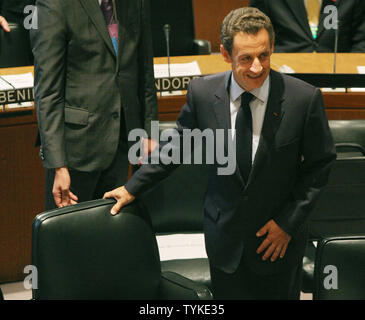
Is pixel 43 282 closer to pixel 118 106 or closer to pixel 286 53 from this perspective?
pixel 118 106

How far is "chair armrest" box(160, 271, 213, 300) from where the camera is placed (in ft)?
4.80

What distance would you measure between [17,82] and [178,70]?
0.63 metres

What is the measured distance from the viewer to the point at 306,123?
1.36 m

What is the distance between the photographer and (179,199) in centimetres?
200

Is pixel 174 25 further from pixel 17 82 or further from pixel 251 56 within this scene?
pixel 251 56

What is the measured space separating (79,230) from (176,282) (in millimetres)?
278

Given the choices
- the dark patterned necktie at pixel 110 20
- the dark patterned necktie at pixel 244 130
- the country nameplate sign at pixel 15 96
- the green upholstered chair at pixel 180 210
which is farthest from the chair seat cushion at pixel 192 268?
the country nameplate sign at pixel 15 96

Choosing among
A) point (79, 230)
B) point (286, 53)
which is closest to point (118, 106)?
point (79, 230)

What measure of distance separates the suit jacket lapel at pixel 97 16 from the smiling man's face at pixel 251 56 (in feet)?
1.68

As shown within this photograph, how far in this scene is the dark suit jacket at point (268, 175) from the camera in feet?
4.47

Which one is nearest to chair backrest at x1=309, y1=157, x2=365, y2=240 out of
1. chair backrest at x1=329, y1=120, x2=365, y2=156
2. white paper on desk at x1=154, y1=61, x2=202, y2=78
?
chair backrest at x1=329, y1=120, x2=365, y2=156

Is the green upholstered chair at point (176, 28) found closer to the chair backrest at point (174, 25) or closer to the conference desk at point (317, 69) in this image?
the chair backrest at point (174, 25)

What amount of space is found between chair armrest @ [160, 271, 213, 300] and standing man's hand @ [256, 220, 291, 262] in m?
0.17

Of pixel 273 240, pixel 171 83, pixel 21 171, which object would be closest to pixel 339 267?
pixel 273 240
